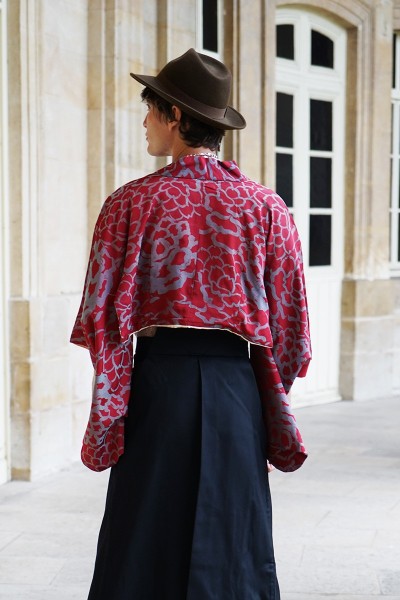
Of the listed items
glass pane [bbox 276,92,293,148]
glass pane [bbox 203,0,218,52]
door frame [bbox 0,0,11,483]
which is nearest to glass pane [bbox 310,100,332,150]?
glass pane [bbox 276,92,293,148]

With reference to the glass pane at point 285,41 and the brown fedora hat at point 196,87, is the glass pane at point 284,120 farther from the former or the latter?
the brown fedora hat at point 196,87

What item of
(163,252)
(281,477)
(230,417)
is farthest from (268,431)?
(281,477)

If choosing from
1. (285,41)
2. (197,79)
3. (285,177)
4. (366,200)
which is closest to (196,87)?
(197,79)

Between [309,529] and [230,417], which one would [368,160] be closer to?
[309,529]

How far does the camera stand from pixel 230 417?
2.59 m

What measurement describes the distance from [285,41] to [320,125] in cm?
75

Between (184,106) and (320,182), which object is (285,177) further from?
(184,106)

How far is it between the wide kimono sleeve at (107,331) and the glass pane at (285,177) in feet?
20.0

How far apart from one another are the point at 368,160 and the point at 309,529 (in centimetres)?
480

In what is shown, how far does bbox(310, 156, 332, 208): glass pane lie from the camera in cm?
894

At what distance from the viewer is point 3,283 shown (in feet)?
19.0

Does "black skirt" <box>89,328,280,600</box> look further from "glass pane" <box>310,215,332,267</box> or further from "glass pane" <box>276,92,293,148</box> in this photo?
"glass pane" <box>310,215,332,267</box>

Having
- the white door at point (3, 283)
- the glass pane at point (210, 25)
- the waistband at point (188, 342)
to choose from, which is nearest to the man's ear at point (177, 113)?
the waistband at point (188, 342)

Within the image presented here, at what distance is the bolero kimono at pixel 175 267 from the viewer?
8.24ft
